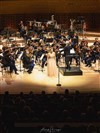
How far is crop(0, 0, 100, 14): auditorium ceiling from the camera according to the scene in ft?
79.9

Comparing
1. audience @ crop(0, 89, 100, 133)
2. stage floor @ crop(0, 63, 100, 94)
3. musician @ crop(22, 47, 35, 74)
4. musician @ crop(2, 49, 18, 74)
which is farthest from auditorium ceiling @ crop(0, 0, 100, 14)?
audience @ crop(0, 89, 100, 133)

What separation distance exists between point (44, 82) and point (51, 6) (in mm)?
11381

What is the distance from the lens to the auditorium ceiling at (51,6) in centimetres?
2436

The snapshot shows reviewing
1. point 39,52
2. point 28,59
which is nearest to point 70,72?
point 39,52

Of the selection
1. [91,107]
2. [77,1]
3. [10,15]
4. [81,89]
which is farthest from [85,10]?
[91,107]

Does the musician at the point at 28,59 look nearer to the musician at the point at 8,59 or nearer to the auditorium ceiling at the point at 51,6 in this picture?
the musician at the point at 8,59

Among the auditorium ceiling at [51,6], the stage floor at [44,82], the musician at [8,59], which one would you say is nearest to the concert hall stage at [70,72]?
the stage floor at [44,82]

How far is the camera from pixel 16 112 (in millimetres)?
9195

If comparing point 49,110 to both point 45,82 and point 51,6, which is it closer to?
point 45,82

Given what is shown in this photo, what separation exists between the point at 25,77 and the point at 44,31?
16.1ft

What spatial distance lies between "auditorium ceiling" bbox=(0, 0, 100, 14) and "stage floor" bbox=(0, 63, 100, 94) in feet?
31.3

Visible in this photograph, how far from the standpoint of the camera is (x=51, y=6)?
2452 centimetres

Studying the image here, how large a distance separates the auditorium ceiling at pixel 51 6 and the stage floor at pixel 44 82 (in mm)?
9548

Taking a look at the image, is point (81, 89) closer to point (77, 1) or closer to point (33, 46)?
point (33, 46)
